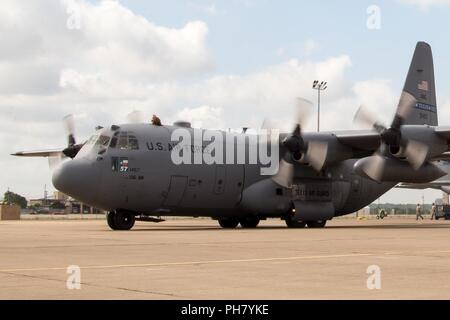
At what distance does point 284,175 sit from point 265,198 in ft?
5.16

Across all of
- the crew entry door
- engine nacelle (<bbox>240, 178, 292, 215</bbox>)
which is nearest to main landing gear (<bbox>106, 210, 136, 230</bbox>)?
the crew entry door

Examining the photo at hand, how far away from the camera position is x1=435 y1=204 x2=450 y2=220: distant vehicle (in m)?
72.2

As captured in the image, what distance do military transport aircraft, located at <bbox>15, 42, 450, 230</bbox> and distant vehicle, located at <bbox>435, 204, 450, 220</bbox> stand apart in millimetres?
37254

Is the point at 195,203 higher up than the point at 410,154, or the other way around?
the point at 410,154

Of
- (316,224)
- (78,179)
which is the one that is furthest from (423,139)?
(78,179)

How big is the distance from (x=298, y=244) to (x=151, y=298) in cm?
1111

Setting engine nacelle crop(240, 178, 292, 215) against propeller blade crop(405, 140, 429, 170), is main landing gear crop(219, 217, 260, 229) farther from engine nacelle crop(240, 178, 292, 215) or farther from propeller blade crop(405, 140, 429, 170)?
propeller blade crop(405, 140, 429, 170)

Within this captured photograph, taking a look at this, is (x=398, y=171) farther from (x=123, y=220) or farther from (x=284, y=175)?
(x=123, y=220)

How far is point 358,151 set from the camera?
113 feet

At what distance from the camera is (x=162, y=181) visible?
100 feet
